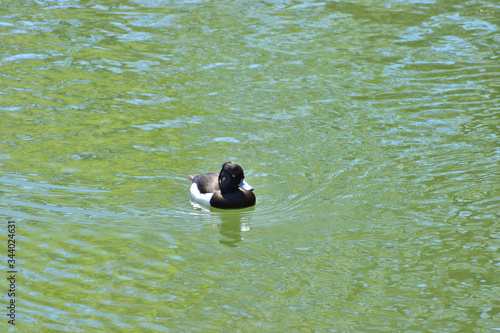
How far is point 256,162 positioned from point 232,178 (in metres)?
1.32

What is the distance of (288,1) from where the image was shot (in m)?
18.2

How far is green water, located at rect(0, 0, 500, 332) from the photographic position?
793 cm

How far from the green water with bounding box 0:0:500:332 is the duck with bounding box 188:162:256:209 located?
0.18 meters

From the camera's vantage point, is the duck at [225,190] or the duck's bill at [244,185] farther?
the duck at [225,190]

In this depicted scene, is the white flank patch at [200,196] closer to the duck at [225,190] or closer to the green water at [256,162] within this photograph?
the duck at [225,190]

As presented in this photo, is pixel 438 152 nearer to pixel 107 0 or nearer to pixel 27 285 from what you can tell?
pixel 27 285

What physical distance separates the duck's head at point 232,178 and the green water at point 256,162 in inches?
15.4

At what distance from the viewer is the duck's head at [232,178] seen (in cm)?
1012

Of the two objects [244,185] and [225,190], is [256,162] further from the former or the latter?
[244,185]

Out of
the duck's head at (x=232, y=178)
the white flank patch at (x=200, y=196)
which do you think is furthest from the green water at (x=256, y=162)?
the duck's head at (x=232, y=178)

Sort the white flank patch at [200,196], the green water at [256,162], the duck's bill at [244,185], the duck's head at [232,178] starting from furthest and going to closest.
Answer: the white flank patch at [200,196], the duck's head at [232,178], the duck's bill at [244,185], the green water at [256,162]

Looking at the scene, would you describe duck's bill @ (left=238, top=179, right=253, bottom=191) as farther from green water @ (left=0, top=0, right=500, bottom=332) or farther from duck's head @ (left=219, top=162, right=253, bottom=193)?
green water @ (left=0, top=0, right=500, bottom=332)

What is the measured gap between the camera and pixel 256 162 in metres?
11.4

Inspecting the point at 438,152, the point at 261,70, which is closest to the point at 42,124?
the point at 261,70
